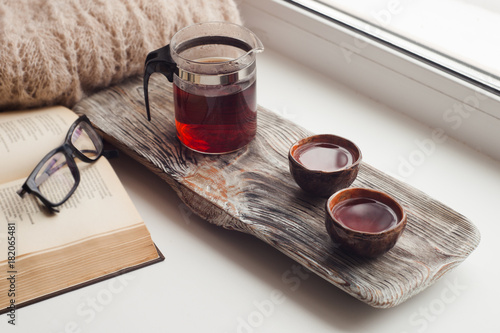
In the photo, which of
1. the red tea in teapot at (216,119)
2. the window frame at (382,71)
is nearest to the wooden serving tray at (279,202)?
the red tea in teapot at (216,119)

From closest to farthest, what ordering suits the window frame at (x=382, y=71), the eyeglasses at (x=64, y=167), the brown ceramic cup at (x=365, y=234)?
the brown ceramic cup at (x=365, y=234)
the eyeglasses at (x=64, y=167)
the window frame at (x=382, y=71)

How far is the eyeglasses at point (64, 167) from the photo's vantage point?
746 mm

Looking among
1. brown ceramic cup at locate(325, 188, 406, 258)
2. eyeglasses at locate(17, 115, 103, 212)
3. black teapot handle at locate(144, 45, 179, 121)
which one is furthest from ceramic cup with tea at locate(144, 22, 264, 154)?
brown ceramic cup at locate(325, 188, 406, 258)

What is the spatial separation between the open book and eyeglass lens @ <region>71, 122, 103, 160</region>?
2 centimetres

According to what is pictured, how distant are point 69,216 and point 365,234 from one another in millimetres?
382

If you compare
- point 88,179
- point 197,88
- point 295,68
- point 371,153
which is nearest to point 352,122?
point 371,153

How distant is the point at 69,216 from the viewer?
2.37ft

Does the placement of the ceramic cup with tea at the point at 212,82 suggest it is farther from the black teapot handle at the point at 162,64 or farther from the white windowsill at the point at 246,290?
the white windowsill at the point at 246,290

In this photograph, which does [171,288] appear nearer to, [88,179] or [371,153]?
[88,179]

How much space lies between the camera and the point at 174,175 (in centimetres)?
78

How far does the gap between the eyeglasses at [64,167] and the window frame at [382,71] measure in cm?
47

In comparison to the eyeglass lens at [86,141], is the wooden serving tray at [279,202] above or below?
above

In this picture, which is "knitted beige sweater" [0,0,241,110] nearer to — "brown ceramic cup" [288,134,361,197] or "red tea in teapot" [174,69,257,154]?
"red tea in teapot" [174,69,257,154]

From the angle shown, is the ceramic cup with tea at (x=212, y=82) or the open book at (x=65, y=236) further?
the ceramic cup with tea at (x=212, y=82)
